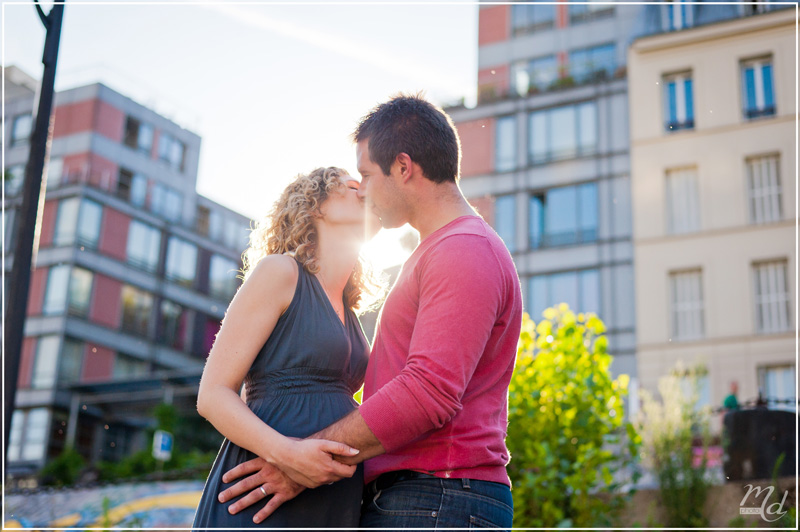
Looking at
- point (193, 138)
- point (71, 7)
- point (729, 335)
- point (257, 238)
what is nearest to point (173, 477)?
point (729, 335)

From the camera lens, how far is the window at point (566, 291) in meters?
28.3

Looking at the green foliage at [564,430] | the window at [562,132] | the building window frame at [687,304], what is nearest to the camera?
the green foliage at [564,430]

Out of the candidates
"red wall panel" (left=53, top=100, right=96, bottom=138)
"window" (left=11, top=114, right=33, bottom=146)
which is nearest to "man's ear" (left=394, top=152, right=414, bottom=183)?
"window" (left=11, top=114, right=33, bottom=146)

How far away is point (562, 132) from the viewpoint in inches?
1200

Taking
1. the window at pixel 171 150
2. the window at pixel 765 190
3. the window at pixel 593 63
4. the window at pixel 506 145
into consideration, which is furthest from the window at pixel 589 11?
the window at pixel 171 150

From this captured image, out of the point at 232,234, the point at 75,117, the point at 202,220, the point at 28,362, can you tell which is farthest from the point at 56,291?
the point at 232,234

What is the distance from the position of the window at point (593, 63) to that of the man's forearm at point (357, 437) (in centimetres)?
2905

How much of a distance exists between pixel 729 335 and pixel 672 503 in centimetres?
1635

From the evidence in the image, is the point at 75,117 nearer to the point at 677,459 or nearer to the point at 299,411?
the point at 677,459

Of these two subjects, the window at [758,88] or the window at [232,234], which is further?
the window at [232,234]

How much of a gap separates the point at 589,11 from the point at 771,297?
13846 mm

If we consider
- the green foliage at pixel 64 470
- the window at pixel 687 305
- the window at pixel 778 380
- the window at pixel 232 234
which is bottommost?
the green foliage at pixel 64 470

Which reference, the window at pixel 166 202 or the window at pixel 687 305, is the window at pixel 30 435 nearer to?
the window at pixel 166 202

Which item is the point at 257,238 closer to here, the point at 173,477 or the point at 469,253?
the point at 469,253
